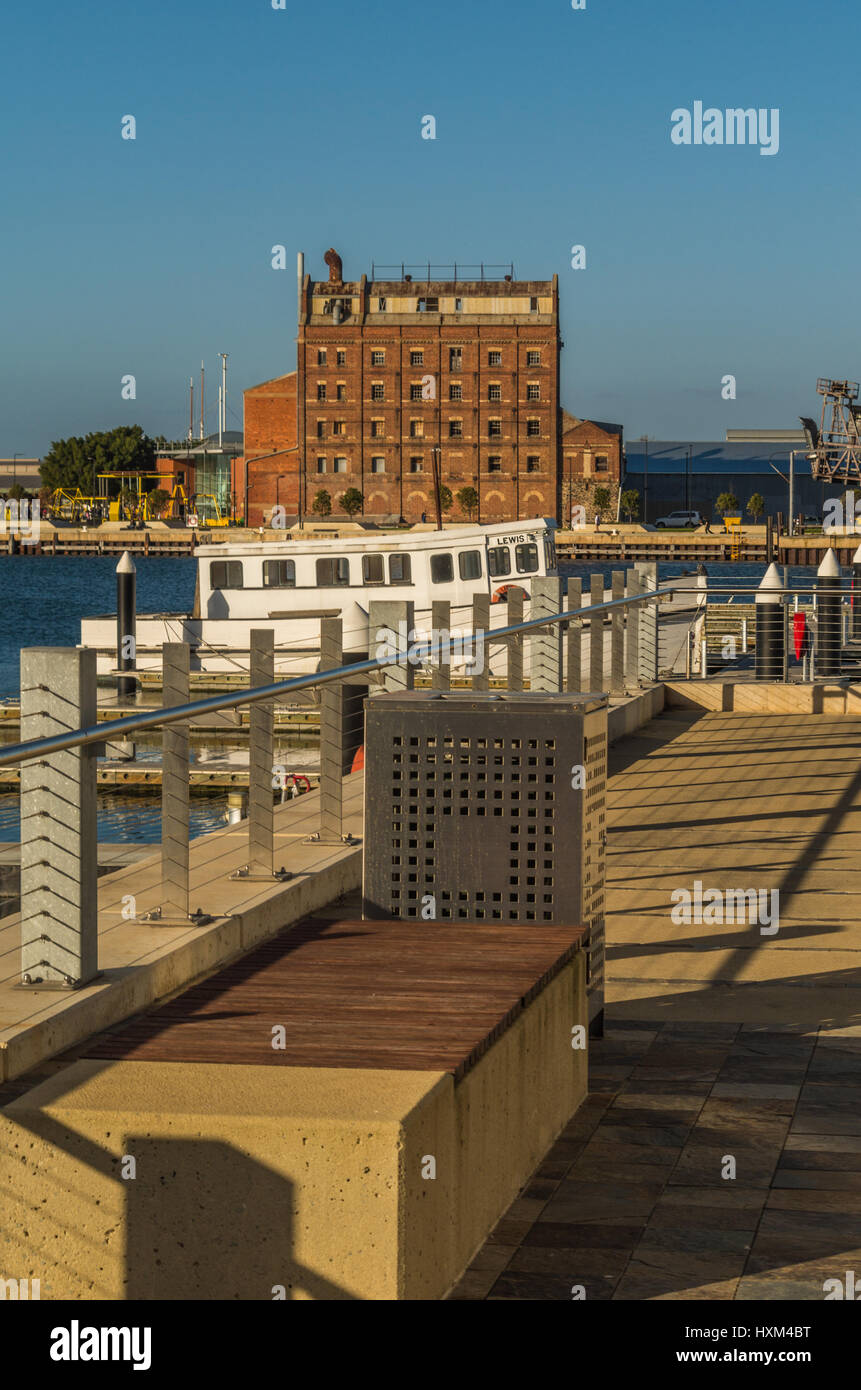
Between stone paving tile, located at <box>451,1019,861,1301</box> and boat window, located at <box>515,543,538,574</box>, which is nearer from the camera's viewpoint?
stone paving tile, located at <box>451,1019,861,1301</box>

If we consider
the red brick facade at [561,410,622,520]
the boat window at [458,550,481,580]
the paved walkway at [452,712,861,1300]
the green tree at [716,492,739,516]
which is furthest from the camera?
the green tree at [716,492,739,516]

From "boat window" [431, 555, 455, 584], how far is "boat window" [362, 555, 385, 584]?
1120 millimetres

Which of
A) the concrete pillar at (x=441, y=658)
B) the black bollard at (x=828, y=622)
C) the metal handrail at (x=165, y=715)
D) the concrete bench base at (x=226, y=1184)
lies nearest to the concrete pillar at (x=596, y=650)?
the concrete pillar at (x=441, y=658)

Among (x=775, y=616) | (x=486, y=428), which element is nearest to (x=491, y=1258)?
(x=775, y=616)

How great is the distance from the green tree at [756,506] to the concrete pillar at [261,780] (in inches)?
5467

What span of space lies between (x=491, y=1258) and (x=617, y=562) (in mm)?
120615

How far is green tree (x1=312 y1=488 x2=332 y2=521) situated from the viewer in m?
118

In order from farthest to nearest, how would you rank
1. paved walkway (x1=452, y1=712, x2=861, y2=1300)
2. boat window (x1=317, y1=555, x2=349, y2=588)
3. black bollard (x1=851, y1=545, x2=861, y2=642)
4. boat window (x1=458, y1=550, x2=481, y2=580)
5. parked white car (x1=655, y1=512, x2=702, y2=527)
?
parked white car (x1=655, y1=512, x2=702, y2=527), boat window (x1=317, y1=555, x2=349, y2=588), boat window (x1=458, y1=550, x2=481, y2=580), black bollard (x1=851, y1=545, x2=861, y2=642), paved walkway (x1=452, y1=712, x2=861, y2=1300)

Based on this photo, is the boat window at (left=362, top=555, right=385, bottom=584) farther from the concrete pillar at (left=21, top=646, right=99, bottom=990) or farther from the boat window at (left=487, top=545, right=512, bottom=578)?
the concrete pillar at (left=21, top=646, right=99, bottom=990)

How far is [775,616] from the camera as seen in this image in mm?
19094

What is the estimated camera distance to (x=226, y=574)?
38500mm

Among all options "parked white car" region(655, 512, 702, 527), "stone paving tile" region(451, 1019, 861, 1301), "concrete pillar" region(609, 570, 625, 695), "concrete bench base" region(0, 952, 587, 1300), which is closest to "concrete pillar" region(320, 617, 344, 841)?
"stone paving tile" region(451, 1019, 861, 1301)

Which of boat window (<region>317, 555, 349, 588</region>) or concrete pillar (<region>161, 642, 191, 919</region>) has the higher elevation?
boat window (<region>317, 555, 349, 588</region>)
